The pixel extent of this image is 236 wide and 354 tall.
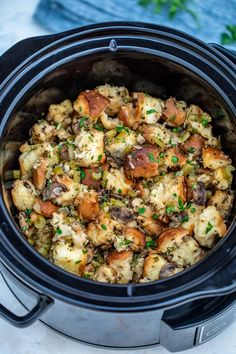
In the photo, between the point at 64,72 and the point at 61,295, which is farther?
the point at 64,72

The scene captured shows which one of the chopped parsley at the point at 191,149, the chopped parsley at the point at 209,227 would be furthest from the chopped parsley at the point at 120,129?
the chopped parsley at the point at 209,227

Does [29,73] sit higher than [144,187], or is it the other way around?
[29,73]

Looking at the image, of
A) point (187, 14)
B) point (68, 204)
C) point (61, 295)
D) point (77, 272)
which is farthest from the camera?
point (187, 14)

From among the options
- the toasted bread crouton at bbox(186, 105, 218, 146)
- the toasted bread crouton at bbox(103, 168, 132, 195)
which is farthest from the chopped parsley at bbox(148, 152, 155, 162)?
Answer: the toasted bread crouton at bbox(186, 105, 218, 146)

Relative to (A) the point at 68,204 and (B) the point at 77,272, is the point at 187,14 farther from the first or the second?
(B) the point at 77,272

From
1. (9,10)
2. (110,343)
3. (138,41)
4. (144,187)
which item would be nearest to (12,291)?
(110,343)

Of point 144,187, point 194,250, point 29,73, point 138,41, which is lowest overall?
point 194,250

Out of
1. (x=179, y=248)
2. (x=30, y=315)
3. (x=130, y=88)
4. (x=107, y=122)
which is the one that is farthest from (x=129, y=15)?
(x=30, y=315)

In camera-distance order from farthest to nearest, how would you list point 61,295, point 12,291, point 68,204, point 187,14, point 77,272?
point 187,14 → point 12,291 → point 68,204 → point 77,272 → point 61,295
